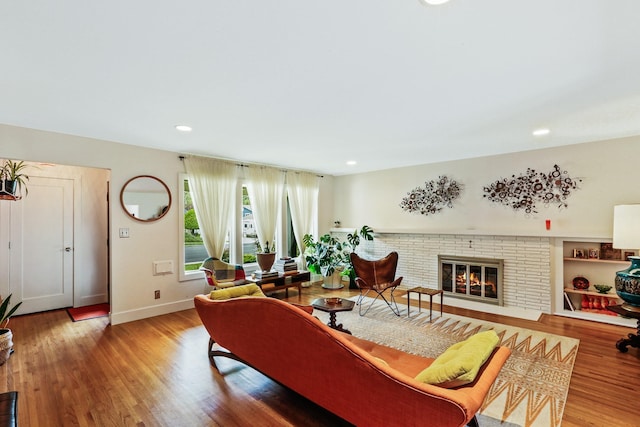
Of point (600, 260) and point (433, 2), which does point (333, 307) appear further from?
point (600, 260)

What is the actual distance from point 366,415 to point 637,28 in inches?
97.6

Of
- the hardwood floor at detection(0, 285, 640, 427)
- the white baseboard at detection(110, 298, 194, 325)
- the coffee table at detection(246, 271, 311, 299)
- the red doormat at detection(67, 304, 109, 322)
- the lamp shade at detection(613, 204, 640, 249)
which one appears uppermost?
the lamp shade at detection(613, 204, 640, 249)

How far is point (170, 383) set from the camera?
2479 mm

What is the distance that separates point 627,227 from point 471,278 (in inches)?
85.6

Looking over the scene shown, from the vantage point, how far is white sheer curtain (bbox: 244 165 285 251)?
17.5 ft

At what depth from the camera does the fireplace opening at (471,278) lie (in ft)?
15.5

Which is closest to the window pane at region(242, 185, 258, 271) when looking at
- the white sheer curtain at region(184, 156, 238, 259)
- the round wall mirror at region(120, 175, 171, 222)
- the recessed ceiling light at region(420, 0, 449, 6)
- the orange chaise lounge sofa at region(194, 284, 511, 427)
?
the white sheer curtain at region(184, 156, 238, 259)

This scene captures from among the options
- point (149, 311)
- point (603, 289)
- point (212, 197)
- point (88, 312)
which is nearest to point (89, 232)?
point (88, 312)

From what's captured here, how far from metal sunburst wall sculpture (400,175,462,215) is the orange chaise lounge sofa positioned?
12.1 ft

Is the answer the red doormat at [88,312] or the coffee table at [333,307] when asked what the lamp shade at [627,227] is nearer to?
the coffee table at [333,307]

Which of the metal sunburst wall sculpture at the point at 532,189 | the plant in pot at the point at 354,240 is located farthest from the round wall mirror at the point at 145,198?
the metal sunburst wall sculpture at the point at 532,189

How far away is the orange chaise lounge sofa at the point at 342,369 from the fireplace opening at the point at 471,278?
322 centimetres

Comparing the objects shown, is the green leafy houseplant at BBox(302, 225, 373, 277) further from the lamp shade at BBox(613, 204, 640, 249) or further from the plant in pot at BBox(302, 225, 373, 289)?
the lamp shade at BBox(613, 204, 640, 249)

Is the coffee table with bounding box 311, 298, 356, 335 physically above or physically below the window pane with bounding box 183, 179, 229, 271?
below
